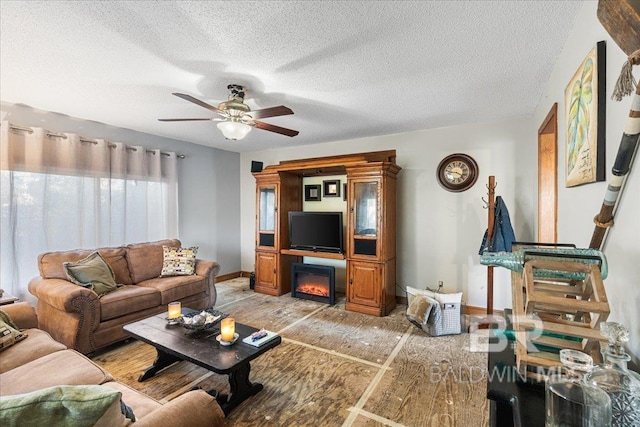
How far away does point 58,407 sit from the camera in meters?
0.79

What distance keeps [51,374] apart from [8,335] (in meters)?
0.71

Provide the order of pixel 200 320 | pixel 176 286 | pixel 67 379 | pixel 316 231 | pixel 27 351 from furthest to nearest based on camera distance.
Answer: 1. pixel 316 231
2. pixel 176 286
3. pixel 200 320
4. pixel 27 351
5. pixel 67 379

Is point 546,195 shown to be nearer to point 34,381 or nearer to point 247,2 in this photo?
point 247,2

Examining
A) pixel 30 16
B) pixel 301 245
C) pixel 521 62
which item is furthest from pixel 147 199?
pixel 521 62

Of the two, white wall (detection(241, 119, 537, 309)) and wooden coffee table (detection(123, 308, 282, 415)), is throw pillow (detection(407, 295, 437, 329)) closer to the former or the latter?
white wall (detection(241, 119, 537, 309))

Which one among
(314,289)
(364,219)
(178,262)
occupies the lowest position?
(314,289)

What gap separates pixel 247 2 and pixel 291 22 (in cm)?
27

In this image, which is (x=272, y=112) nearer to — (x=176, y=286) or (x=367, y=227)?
(x=367, y=227)

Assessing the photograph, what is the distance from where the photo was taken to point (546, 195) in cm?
257

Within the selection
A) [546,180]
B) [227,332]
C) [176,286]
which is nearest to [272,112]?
[227,332]

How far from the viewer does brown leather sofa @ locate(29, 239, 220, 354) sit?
2.57m

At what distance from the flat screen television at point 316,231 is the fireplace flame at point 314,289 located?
0.55 m

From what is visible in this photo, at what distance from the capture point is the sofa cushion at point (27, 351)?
5.75 ft

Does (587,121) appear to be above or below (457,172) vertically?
below
